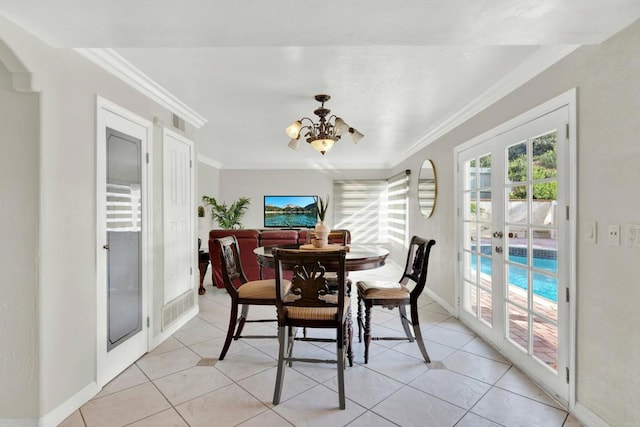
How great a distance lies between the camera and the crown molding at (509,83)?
2.04 m

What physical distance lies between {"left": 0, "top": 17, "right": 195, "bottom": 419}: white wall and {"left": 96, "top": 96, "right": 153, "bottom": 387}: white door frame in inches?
1.8

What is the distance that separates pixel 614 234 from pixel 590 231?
0.15m

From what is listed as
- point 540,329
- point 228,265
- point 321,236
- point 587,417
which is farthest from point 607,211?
point 228,265

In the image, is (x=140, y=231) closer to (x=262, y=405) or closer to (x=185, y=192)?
(x=185, y=192)

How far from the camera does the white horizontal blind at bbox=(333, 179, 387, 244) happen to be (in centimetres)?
765

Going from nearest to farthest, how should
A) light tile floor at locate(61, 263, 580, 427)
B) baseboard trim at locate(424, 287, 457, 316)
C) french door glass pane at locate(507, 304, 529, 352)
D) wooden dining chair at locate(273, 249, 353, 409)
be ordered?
light tile floor at locate(61, 263, 580, 427)
wooden dining chair at locate(273, 249, 353, 409)
french door glass pane at locate(507, 304, 529, 352)
baseboard trim at locate(424, 287, 457, 316)

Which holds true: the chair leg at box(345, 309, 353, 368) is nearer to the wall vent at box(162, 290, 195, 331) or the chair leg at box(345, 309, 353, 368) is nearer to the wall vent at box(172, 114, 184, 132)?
the wall vent at box(162, 290, 195, 331)

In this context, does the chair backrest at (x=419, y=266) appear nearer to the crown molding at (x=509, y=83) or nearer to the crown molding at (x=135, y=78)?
the crown molding at (x=509, y=83)

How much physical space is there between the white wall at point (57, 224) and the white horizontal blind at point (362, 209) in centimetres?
581

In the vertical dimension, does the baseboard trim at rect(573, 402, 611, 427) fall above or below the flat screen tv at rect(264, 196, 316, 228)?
below

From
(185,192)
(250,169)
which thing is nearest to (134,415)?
(185,192)

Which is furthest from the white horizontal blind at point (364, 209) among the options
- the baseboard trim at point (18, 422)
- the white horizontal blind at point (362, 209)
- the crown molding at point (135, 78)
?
the baseboard trim at point (18, 422)

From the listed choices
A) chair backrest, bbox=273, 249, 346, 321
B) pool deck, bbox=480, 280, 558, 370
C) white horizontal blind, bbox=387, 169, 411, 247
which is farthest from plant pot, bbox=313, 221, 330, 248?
white horizontal blind, bbox=387, 169, 411, 247

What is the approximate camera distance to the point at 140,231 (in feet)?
8.82
